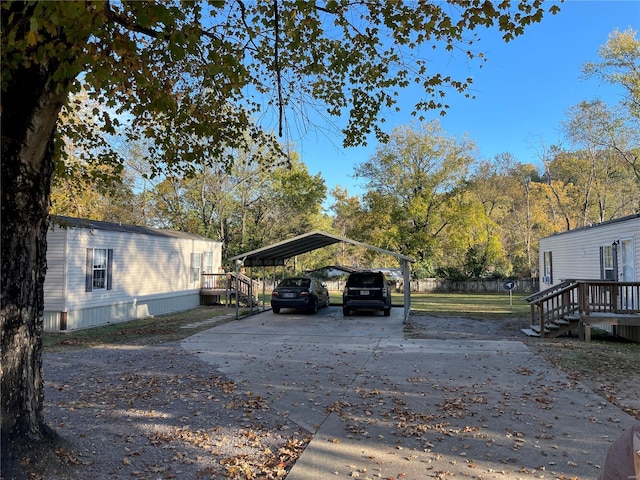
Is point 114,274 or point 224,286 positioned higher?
point 114,274

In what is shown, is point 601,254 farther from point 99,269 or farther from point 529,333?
point 99,269

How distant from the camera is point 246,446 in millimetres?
4324

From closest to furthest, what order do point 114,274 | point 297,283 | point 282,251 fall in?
point 114,274, point 297,283, point 282,251

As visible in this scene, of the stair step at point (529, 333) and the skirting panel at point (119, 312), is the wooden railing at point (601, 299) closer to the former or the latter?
the stair step at point (529, 333)

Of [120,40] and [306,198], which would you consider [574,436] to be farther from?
[306,198]

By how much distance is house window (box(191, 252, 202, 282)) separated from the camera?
68.9ft

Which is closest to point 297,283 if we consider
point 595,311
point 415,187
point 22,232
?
point 595,311

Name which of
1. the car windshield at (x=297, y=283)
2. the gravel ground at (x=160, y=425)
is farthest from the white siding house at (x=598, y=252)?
the car windshield at (x=297, y=283)

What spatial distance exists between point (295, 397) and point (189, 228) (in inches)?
1133

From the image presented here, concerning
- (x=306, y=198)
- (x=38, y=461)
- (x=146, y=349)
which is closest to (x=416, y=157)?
(x=306, y=198)

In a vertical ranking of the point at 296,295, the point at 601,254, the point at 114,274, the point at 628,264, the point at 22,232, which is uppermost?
the point at 601,254

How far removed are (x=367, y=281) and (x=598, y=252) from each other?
758cm

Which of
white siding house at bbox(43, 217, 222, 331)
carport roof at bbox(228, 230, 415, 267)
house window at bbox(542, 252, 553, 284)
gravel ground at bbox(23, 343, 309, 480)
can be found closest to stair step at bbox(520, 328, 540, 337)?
carport roof at bbox(228, 230, 415, 267)

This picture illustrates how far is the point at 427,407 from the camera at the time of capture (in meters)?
5.57
